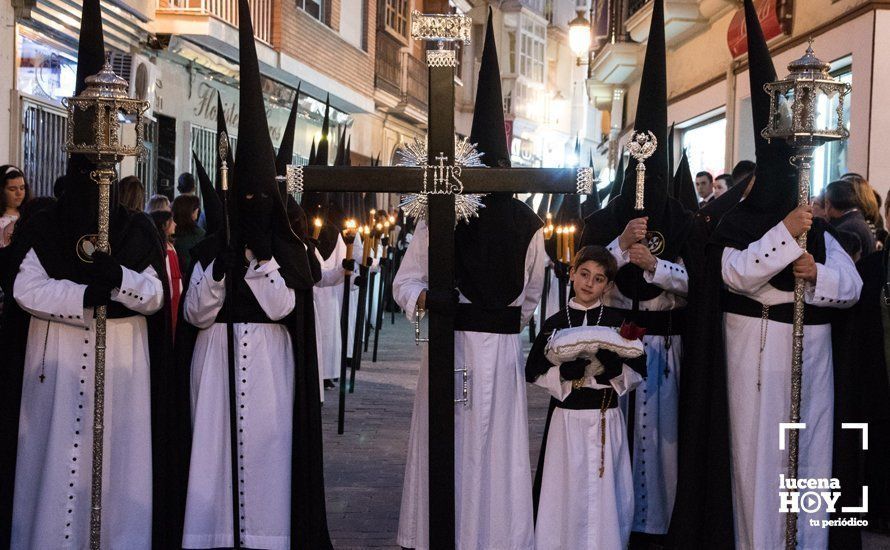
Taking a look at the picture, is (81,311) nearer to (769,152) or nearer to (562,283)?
(769,152)

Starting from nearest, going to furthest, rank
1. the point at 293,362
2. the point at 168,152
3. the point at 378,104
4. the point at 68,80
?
the point at 293,362 < the point at 68,80 < the point at 168,152 < the point at 378,104

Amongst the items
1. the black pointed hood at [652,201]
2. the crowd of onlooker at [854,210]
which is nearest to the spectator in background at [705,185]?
the crowd of onlooker at [854,210]

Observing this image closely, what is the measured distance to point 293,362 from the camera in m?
6.27

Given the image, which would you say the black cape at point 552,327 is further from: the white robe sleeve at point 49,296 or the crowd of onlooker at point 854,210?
the white robe sleeve at point 49,296

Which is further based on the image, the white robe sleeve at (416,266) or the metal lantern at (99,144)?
the white robe sleeve at (416,266)

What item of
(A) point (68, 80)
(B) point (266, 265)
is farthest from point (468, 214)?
(A) point (68, 80)

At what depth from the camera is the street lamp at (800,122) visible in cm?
533

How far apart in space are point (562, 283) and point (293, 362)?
5314 mm

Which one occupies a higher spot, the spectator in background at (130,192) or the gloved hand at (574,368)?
the spectator in background at (130,192)

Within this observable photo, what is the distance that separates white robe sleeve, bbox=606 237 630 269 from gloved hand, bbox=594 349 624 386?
0.83m

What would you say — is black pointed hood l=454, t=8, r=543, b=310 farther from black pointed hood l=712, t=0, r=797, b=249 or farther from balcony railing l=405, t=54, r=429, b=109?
balcony railing l=405, t=54, r=429, b=109

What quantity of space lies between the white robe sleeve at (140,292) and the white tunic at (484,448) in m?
1.17

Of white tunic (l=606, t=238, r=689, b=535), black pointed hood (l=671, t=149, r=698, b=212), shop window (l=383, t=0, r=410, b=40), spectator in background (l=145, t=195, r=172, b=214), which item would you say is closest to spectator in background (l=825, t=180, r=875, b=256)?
black pointed hood (l=671, t=149, r=698, b=212)

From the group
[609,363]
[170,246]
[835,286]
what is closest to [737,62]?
[170,246]
